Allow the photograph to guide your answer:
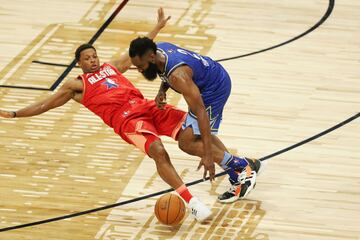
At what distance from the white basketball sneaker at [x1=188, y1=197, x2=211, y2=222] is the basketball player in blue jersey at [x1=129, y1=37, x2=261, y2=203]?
1.27ft

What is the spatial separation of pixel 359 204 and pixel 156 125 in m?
2.05

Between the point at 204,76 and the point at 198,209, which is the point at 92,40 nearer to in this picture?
the point at 204,76

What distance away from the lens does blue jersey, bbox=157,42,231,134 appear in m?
9.67

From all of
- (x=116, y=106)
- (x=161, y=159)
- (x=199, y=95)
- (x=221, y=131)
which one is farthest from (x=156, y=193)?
(x=221, y=131)

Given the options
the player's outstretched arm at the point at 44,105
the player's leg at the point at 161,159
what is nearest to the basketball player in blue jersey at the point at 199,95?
the player's leg at the point at 161,159

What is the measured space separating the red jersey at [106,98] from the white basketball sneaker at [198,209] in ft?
3.45

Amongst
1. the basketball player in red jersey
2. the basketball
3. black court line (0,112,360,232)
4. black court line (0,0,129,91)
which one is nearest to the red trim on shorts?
the basketball player in red jersey

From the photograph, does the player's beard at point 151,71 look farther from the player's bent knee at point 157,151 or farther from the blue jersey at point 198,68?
the player's bent knee at point 157,151

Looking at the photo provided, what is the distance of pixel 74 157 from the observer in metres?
11.3

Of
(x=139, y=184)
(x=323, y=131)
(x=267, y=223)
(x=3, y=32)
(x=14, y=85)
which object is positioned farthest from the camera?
(x=3, y=32)

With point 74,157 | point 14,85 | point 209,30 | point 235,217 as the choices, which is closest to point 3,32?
point 14,85

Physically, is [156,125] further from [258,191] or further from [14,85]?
[14,85]

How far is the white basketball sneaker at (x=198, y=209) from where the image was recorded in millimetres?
9773

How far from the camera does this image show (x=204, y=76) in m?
9.88
